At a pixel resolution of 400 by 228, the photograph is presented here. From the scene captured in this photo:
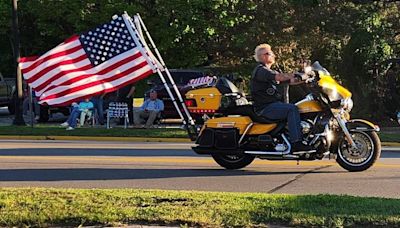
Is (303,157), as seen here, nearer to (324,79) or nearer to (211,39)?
(324,79)

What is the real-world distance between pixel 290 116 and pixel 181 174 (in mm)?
2034

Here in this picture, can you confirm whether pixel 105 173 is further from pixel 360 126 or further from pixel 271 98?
pixel 360 126

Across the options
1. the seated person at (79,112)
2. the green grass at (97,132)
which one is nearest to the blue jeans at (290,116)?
the green grass at (97,132)

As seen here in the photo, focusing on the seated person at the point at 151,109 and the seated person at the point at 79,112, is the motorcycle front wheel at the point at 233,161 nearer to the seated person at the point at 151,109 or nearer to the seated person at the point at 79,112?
the seated person at the point at 79,112

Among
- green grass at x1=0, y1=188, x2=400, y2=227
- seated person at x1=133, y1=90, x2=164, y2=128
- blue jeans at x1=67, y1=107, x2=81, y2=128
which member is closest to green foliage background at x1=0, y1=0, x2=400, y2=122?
seated person at x1=133, y1=90, x2=164, y2=128

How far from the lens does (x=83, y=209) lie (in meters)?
6.81

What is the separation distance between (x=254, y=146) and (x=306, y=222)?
13.4 feet

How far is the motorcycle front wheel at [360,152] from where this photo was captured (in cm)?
1005

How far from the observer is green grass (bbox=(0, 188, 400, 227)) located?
6.34 metres

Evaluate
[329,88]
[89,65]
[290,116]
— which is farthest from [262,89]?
[89,65]

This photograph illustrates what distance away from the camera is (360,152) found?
33.5 ft

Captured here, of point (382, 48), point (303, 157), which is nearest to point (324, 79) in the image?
point (303, 157)

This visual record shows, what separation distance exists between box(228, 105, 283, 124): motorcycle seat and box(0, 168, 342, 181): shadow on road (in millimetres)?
893

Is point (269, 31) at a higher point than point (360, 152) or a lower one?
higher
